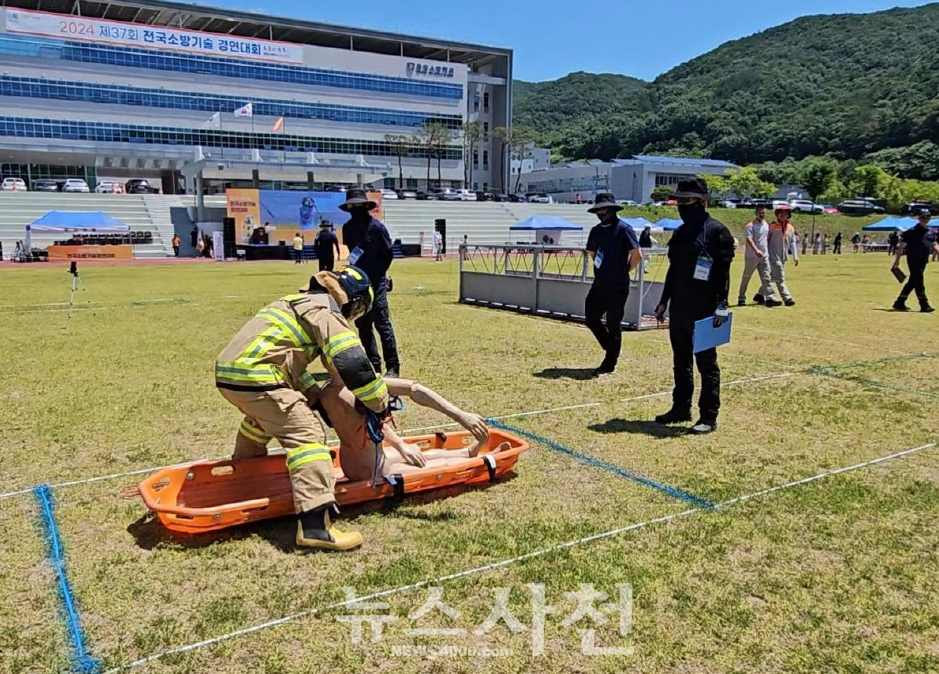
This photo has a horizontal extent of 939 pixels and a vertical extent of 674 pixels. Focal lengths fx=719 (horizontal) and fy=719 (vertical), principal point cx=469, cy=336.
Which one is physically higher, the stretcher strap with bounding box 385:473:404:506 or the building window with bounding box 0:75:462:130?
the building window with bounding box 0:75:462:130

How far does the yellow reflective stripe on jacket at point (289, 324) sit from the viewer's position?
396cm

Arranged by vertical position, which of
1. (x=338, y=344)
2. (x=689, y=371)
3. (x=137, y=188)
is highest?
(x=137, y=188)

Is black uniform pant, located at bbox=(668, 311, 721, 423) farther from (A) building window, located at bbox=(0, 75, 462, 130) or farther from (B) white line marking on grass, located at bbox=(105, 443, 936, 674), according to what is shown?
(A) building window, located at bbox=(0, 75, 462, 130)

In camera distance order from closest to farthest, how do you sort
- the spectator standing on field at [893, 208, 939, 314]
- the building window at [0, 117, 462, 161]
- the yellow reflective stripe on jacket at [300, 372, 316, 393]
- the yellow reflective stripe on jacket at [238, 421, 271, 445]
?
1. the yellow reflective stripe on jacket at [300, 372, 316, 393]
2. the yellow reflective stripe on jacket at [238, 421, 271, 445]
3. the spectator standing on field at [893, 208, 939, 314]
4. the building window at [0, 117, 462, 161]

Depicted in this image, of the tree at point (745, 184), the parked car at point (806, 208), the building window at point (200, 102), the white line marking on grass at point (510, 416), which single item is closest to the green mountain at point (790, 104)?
the tree at point (745, 184)

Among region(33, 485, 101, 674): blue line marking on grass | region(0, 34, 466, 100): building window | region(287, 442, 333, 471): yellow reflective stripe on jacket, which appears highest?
region(0, 34, 466, 100): building window

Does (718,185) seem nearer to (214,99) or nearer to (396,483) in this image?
(214,99)

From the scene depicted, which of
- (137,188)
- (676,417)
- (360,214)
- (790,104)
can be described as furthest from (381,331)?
(790,104)

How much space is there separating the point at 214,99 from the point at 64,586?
7770 centimetres

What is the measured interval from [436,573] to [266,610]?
829mm

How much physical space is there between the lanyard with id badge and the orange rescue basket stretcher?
2265 mm

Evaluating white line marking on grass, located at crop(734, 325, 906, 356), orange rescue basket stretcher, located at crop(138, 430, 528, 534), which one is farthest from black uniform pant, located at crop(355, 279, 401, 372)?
white line marking on grass, located at crop(734, 325, 906, 356)

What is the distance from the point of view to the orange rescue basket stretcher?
3.83 metres

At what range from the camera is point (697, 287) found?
238 inches
